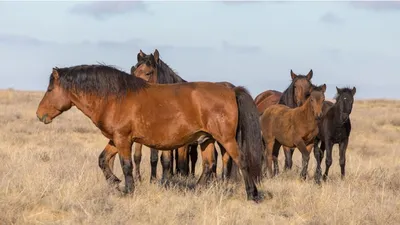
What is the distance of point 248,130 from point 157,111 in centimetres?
123

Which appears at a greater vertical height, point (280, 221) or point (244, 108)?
point (244, 108)

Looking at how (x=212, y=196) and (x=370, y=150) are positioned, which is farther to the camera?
(x=370, y=150)

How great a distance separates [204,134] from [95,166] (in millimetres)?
3367

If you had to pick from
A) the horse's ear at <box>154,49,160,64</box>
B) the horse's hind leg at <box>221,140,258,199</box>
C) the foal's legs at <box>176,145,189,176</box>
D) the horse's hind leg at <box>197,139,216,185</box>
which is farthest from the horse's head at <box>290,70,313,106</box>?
the horse's hind leg at <box>221,140,258,199</box>

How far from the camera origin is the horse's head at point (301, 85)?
13203 mm

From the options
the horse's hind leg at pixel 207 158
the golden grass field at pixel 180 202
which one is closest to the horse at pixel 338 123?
the golden grass field at pixel 180 202

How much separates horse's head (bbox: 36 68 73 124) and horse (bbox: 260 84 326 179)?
4.55 metres

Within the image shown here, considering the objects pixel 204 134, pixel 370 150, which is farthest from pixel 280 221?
pixel 370 150

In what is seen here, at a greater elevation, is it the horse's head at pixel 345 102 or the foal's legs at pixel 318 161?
the horse's head at pixel 345 102

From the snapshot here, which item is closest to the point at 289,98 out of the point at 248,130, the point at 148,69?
the point at 148,69

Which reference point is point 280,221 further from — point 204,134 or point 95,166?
point 95,166

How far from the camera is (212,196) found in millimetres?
8078

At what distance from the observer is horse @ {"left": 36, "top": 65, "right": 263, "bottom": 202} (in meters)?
8.41

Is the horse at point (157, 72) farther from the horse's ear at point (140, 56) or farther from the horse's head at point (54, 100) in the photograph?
the horse's head at point (54, 100)
